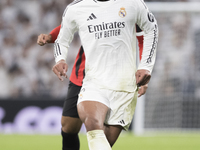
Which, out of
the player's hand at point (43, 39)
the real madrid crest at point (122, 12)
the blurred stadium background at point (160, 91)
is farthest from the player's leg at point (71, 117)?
the blurred stadium background at point (160, 91)

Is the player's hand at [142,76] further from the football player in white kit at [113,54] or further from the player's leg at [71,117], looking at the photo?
the player's leg at [71,117]

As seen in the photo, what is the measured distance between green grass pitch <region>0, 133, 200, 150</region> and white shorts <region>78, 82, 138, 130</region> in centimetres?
356

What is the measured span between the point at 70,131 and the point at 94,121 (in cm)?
118

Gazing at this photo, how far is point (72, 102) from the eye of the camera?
4566mm

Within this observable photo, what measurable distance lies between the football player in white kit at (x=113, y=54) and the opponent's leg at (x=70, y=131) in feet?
2.63

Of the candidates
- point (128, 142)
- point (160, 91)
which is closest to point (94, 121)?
point (128, 142)

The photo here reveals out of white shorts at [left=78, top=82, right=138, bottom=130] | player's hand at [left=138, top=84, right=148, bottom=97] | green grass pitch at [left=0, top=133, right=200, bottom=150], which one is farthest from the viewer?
green grass pitch at [left=0, top=133, right=200, bottom=150]

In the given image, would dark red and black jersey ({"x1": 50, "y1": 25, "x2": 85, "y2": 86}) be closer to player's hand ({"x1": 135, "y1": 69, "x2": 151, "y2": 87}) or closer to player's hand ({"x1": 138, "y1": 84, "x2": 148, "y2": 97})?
player's hand ({"x1": 138, "y1": 84, "x2": 148, "y2": 97})

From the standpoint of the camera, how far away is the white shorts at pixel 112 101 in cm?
365

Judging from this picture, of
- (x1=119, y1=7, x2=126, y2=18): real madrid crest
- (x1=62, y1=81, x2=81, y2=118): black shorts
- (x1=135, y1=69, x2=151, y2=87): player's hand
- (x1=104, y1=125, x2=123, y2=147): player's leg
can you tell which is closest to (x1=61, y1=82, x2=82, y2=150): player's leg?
(x1=62, y1=81, x2=81, y2=118): black shorts

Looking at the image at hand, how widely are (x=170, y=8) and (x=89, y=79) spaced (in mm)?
6512

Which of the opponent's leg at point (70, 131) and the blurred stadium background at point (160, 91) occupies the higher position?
the opponent's leg at point (70, 131)

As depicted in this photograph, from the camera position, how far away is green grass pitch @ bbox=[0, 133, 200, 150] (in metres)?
7.33

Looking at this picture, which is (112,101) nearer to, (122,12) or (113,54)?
(113,54)
